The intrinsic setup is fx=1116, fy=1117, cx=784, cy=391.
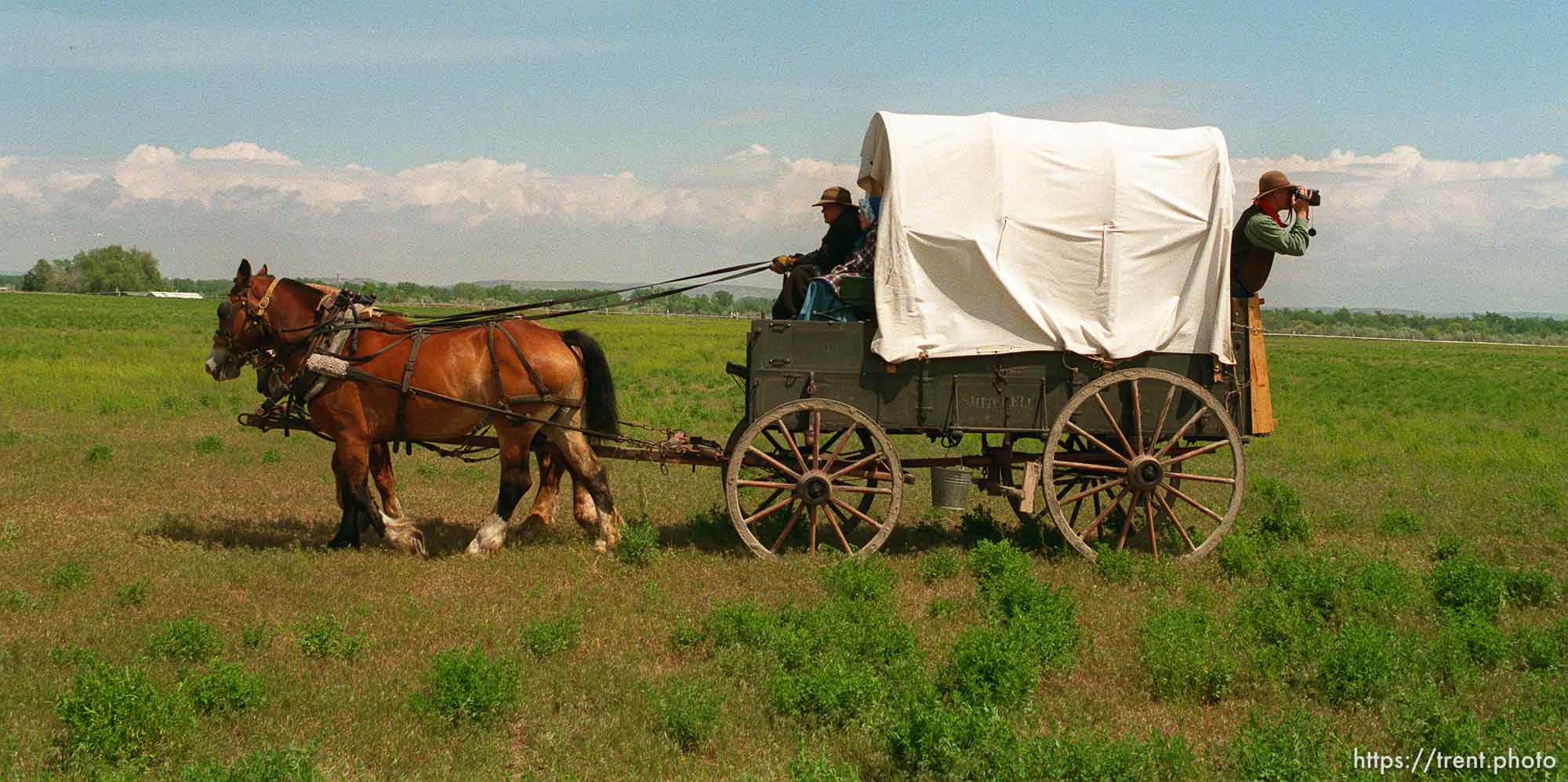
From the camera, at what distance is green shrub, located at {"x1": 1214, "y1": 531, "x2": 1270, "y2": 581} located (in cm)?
902

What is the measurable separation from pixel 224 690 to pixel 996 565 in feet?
17.6

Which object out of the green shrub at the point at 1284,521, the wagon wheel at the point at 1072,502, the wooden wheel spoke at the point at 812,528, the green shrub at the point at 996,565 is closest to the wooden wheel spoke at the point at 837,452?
the wooden wheel spoke at the point at 812,528

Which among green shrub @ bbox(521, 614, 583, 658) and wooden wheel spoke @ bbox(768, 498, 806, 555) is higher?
wooden wheel spoke @ bbox(768, 498, 806, 555)

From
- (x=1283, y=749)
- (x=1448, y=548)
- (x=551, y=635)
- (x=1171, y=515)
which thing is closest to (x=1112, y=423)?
(x=1171, y=515)

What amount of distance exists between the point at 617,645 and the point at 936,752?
273 cm

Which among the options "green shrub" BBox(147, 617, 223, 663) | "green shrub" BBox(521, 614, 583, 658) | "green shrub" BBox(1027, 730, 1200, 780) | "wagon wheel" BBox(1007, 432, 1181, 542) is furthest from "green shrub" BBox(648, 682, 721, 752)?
"wagon wheel" BBox(1007, 432, 1181, 542)

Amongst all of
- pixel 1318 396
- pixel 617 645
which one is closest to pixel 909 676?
pixel 617 645

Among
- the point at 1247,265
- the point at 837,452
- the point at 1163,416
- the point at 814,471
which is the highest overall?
the point at 1247,265

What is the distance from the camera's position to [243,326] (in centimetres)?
952

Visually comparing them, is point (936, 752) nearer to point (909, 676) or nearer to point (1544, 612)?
point (909, 676)

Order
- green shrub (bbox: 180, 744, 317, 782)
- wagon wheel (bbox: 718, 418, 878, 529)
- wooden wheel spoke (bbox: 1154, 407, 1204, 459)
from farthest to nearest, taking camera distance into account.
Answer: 1. wagon wheel (bbox: 718, 418, 878, 529)
2. wooden wheel spoke (bbox: 1154, 407, 1204, 459)
3. green shrub (bbox: 180, 744, 317, 782)

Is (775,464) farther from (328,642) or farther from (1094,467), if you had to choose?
(328,642)

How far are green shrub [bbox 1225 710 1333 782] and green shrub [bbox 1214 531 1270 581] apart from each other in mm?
3494

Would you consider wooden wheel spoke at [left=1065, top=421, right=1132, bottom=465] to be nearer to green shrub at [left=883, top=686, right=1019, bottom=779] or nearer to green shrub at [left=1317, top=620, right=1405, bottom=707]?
green shrub at [left=1317, top=620, right=1405, bottom=707]
